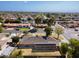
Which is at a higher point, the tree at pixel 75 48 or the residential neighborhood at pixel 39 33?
the tree at pixel 75 48

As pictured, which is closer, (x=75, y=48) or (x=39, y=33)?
(x=75, y=48)

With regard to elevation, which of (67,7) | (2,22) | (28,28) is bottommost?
(28,28)

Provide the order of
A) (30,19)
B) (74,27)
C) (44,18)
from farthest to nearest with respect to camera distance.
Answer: (30,19)
(44,18)
(74,27)

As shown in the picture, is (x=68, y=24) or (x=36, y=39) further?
(x=68, y=24)

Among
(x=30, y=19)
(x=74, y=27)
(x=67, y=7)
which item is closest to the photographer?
(x=67, y=7)

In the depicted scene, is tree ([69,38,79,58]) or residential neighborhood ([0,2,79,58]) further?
residential neighborhood ([0,2,79,58])

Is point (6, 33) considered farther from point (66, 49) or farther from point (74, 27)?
point (66, 49)

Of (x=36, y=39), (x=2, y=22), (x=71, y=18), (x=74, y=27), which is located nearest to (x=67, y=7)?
(x=36, y=39)

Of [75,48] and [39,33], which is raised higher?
[75,48]

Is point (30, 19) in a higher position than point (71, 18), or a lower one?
lower

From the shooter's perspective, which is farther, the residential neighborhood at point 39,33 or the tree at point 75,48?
the residential neighborhood at point 39,33

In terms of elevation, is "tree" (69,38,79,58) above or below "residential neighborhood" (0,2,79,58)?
above
